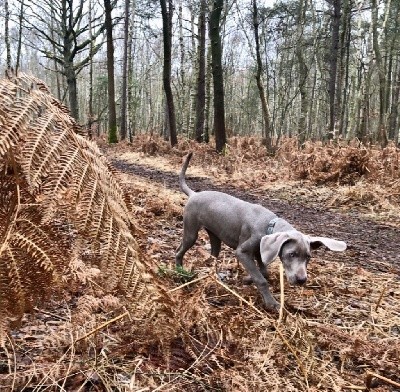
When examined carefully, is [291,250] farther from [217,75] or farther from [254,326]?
[217,75]

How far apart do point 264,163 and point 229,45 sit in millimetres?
32304

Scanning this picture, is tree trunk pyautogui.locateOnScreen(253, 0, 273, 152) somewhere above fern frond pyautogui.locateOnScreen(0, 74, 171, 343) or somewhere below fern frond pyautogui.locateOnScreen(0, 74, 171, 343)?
above

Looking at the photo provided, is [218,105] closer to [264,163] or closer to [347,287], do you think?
[264,163]

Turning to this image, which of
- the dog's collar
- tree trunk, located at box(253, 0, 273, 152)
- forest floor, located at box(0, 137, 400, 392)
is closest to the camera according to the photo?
forest floor, located at box(0, 137, 400, 392)

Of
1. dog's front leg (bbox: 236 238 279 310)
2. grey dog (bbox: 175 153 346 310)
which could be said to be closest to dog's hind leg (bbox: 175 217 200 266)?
grey dog (bbox: 175 153 346 310)

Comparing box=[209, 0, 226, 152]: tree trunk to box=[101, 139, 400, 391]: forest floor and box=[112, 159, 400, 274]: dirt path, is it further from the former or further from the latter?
box=[112, 159, 400, 274]: dirt path

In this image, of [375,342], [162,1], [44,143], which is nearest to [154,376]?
[44,143]

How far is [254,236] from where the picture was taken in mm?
3660

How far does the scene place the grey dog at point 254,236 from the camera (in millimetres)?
3266

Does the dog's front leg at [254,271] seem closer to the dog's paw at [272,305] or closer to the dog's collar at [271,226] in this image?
the dog's paw at [272,305]

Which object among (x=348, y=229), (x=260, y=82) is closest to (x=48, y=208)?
(x=348, y=229)

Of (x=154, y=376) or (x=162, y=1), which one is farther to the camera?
(x=162, y=1)

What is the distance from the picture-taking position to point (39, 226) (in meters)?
1.45

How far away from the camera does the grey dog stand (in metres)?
3.27
